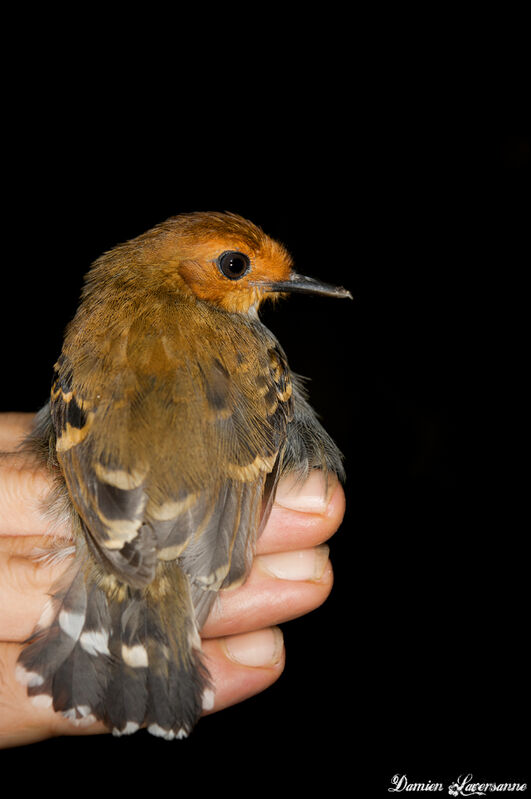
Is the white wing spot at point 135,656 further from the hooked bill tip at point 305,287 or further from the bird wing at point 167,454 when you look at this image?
the hooked bill tip at point 305,287

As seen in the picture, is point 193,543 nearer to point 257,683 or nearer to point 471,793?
point 257,683

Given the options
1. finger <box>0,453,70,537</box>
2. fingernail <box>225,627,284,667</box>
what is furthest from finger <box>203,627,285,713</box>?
finger <box>0,453,70,537</box>

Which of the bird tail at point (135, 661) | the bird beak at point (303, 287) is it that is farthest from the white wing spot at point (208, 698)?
the bird beak at point (303, 287)

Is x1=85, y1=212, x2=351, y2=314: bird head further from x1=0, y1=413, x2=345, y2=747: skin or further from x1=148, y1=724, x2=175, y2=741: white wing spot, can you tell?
x1=148, y1=724, x2=175, y2=741: white wing spot

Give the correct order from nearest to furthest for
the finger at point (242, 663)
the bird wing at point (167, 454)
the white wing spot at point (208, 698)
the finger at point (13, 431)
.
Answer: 1. the bird wing at point (167, 454)
2. the white wing spot at point (208, 698)
3. the finger at point (242, 663)
4. the finger at point (13, 431)

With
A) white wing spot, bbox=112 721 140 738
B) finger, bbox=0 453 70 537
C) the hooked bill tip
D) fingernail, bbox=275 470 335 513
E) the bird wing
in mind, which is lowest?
white wing spot, bbox=112 721 140 738

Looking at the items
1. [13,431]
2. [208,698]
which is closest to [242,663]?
[208,698]
